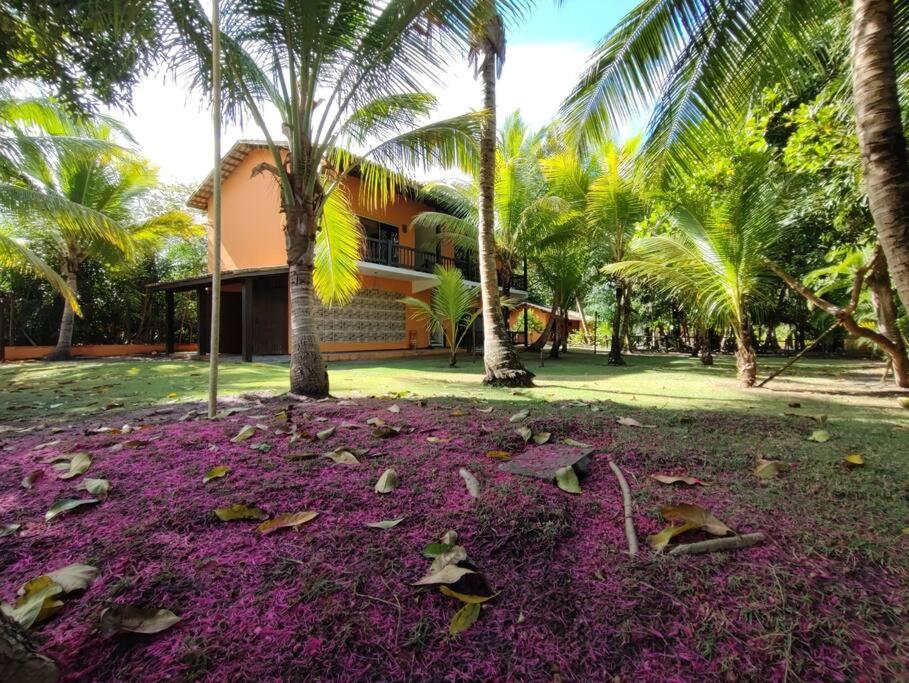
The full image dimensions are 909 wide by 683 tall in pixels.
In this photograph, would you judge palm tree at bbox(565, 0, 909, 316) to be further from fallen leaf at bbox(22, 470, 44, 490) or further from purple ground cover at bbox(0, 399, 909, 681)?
fallen leaf at bbox(22, 470, 44, 490)

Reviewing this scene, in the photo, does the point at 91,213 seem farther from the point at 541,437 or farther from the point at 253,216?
the point at 541,437

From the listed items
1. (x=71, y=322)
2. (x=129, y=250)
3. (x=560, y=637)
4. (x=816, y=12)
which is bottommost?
(x=560, y=637)

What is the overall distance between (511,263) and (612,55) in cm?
919

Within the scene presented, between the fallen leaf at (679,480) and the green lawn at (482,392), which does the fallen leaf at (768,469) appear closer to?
the fallen leaf at (679,480)

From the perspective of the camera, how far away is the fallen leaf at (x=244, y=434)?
2.45 metres

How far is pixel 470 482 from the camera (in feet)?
6.04

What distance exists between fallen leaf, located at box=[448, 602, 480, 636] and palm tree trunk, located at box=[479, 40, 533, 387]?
5077 mm

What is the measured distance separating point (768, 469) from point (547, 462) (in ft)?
3.40

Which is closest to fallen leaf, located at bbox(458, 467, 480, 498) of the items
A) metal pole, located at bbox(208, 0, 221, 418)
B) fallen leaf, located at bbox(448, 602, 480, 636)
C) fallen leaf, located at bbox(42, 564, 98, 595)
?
fallen leaf, located at bbox(448, 602, 480, 636)

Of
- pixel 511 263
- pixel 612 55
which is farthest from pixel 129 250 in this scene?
pixel 612 55

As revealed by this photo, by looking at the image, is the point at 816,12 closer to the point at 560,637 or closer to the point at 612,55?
the point at 612,55

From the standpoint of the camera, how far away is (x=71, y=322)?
1252 cm

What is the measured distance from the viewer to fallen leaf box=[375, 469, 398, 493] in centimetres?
176

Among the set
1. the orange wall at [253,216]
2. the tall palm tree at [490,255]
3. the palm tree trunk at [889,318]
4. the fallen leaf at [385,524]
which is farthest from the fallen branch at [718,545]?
the orange wall at [253,216]
